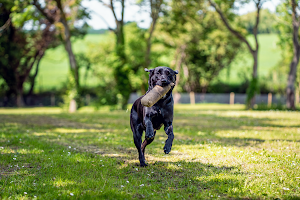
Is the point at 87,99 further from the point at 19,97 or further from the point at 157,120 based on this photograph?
the point at 157,120

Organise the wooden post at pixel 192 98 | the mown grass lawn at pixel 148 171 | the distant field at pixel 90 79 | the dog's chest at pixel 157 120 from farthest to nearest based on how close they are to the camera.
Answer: the distant field at pixel 90 79 < the wooden post at pixel 192 98 < the dog's chest at pixel 157 120 < the mown grass lawn at pixel 148 171

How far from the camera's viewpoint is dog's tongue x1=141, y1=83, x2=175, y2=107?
4989 mm

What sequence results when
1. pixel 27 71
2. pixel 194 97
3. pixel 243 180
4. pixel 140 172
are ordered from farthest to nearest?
pixel 194 97, pixel 27 71, pixel 140 172, pixel 243 180

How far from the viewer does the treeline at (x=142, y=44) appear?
2609 centimetres

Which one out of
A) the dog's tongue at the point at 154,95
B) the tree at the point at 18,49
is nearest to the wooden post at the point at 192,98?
the tree at the point at 18,49

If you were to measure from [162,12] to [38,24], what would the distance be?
17811mm

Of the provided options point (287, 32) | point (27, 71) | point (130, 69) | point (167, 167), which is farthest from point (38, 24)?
point (167, 167)

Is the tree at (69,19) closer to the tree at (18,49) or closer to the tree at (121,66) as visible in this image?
the tree at (121,66)

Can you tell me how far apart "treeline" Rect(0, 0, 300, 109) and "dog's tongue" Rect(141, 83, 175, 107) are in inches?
810

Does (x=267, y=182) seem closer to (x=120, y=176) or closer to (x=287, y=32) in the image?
(x=120, y=176)

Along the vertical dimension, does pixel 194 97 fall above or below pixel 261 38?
below

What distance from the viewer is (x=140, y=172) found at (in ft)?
18.3

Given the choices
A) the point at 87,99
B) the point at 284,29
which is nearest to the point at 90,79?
the point at 87,99

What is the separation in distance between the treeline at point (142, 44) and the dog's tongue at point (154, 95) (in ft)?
67.5
